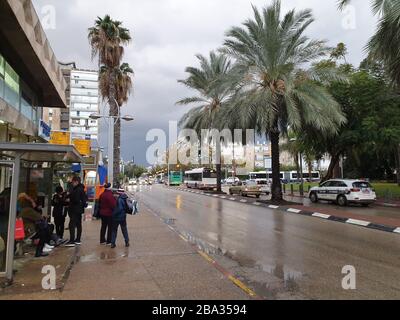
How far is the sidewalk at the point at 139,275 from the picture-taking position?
6.21 m

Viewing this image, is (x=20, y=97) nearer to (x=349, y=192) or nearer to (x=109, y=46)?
(x=109, y=46)

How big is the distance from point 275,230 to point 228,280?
6740mm

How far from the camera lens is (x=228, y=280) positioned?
7012 millimetres

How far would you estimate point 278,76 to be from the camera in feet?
77.9

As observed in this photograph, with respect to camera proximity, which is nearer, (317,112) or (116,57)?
(317,112)

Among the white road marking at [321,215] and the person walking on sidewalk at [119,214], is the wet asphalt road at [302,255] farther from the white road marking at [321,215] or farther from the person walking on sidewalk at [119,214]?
the person walking on sidewalk at [119,214]

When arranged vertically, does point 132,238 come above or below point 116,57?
below

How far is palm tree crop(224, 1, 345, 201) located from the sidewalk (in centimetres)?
1380

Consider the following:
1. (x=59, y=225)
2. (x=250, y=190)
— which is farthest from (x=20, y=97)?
(x=250, y=190)

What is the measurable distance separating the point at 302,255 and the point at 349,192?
16201 mm

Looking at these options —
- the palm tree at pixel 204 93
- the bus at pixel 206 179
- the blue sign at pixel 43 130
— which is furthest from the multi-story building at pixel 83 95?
the blue sign at pixel 43 130

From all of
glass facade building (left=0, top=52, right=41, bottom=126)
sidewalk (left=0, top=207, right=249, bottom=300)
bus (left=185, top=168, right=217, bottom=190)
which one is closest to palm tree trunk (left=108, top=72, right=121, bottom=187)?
glass facade building (left=0, top=52, right=41, bottom=126)
